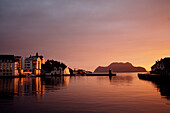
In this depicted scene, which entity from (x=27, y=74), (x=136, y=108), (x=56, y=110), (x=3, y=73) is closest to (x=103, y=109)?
(x=136, y=108)

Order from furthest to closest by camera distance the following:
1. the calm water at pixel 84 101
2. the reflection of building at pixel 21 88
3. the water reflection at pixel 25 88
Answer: the reflection of building at pixel 21 88, the water reflection at pixel 25 88, the calm water at pixel 84 101

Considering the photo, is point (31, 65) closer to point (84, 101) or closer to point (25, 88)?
point (25, 88)

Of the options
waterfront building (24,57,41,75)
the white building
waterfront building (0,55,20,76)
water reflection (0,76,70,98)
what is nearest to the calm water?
water reflection (0,76,70,98)

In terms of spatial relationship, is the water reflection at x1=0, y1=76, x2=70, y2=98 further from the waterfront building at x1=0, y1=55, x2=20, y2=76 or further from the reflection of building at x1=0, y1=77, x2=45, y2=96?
the waterfront building at x1=0, y1=55, x2=20, y2=76

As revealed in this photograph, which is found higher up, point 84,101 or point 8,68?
point 8,68

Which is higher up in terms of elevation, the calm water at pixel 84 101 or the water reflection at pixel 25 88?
the water reflection at pixel 25 88

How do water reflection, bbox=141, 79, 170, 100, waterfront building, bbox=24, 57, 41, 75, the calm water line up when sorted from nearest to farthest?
the calm water, water reflection, bbox=141, 79, 170, 100, waterfront building, bbox=24, 57, 41, 75

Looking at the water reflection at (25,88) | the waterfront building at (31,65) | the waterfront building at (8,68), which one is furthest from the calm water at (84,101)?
the waterfront building at (31,65)

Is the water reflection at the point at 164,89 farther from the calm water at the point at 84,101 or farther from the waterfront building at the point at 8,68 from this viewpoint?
the waterfront building at the point at 8,68

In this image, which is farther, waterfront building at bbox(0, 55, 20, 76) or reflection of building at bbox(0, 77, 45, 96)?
waterfront building at bbox(0, 55, 20, 76)

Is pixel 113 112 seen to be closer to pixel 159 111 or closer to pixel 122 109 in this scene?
pixel 122 109

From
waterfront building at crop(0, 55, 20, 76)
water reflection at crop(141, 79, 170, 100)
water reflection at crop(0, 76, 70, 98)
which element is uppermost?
waterfront building at crop(0, 55, 20, 76)

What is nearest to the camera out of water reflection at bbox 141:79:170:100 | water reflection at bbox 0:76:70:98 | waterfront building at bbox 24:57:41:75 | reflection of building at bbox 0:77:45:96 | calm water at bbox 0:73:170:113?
calm water at bbox 0:73:170:113

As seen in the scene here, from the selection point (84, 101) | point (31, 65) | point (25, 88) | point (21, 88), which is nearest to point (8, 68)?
point (31, 65)
